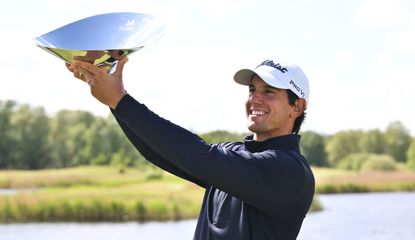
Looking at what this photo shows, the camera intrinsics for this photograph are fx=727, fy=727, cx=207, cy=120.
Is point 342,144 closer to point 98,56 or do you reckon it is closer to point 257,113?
point 257,113

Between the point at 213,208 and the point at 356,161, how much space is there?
53.8m

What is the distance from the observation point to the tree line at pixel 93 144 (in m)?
55.0

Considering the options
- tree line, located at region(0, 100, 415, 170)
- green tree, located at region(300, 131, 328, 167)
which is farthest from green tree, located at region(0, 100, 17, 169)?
green tree, located at region(300, 131, 328, 167)

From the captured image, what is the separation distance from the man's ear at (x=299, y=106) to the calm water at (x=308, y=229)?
49.9ft

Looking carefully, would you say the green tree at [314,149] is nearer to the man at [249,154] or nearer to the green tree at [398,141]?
the green tree at [398,141]

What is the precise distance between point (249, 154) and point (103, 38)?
588 millimetres

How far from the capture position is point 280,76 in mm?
2498

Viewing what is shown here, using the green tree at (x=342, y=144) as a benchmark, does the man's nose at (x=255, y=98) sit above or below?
above

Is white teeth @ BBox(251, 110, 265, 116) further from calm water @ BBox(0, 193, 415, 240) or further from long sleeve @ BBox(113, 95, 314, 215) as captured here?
calm water @ BBox(0, 193, 415, 240)

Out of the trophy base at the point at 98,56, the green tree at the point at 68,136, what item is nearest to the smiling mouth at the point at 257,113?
the trophy base at the point at 98,56

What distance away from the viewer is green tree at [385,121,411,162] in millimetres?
64938

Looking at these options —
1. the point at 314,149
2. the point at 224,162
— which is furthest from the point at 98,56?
the point at 314,149

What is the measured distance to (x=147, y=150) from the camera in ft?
8.52

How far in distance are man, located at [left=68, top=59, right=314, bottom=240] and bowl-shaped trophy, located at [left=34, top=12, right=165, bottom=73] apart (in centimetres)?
4
